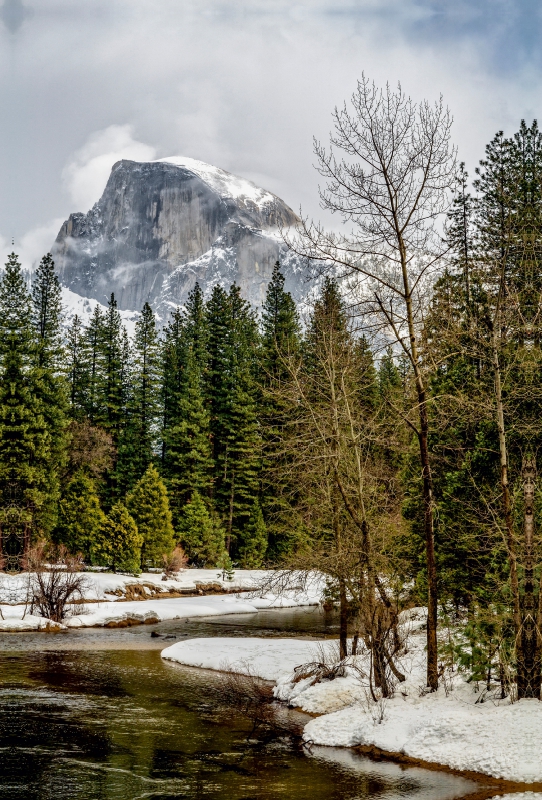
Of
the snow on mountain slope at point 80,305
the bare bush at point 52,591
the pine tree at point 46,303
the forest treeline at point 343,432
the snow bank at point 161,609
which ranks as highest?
the snow on mountain slope at point 80,305

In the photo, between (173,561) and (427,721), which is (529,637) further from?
(173,561)

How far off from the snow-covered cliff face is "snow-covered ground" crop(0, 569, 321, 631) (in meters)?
146

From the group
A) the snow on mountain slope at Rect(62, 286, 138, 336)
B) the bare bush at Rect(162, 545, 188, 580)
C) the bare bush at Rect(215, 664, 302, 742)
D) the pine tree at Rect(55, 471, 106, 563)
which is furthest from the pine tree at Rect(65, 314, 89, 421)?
the snow on mountain slope at Rect(62, 286, 138, 336)

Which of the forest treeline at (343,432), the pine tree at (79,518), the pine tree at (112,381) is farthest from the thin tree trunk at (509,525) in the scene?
the pine tree at (112,381)

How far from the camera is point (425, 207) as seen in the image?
40.6 feet

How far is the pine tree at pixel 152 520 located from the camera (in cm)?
3559

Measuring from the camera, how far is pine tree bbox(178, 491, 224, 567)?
38750 mm

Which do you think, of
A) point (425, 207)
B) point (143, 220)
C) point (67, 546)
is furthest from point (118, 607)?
point (143, 220)

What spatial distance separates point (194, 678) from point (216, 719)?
390 cm

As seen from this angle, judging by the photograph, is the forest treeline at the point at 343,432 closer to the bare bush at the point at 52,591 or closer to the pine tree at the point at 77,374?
the pine tree at the point at 77,374

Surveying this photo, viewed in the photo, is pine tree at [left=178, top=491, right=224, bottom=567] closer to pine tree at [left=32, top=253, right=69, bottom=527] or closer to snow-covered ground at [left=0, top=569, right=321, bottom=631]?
snow-covered ground at [left=0, top=569, right=321, bottom=631]

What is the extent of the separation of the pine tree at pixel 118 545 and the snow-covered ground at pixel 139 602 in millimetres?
980

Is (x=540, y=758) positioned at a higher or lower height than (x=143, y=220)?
lower

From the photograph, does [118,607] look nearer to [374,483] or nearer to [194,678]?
[194,678]
